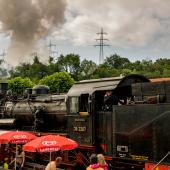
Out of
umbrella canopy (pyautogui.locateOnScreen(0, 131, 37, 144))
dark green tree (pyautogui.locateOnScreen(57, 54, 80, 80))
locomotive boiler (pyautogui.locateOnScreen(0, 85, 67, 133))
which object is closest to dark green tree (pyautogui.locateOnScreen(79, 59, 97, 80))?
dark green tree (pyautogui.locateOnScreen(57, 54, 80, 80))

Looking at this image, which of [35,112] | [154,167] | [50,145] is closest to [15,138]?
[50,145]

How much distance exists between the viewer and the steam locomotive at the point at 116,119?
1059cm

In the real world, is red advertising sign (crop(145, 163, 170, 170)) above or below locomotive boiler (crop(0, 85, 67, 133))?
below

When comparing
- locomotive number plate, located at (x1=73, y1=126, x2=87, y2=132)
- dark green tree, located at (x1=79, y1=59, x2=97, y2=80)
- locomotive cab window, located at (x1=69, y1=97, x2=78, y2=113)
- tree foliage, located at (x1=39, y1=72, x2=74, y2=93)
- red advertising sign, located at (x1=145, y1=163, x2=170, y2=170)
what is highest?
dark green tree, located at (x1=79, y1=59, x2=97, y2=80)

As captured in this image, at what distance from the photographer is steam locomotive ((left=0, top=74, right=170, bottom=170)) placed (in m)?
10.6

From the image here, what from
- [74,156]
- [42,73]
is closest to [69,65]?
[42,73]

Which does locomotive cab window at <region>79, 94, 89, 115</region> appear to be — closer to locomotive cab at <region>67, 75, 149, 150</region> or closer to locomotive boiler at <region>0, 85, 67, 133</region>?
locomotive cab at <region>67, 75, 149, 150</region>

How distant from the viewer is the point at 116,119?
11859mm

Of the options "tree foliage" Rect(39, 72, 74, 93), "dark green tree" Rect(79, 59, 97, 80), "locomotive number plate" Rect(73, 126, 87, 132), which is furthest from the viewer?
"dark green tree" Rect(79, 59, 97, 80)

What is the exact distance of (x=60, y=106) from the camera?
15953mm

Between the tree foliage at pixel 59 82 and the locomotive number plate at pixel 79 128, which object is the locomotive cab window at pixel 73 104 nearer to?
the locomotive number plate at pixel 79 128

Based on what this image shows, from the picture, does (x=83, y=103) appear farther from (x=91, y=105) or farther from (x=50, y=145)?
(x=50, y=145)

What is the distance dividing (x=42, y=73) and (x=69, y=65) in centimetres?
739

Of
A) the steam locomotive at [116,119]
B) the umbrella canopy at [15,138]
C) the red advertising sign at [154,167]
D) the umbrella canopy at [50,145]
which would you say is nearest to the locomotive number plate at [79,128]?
the steam locomotive at [116,119]
